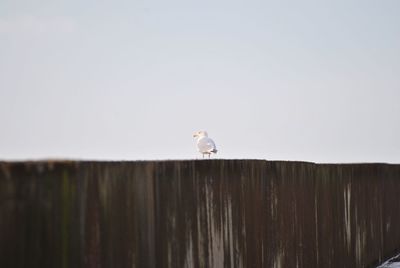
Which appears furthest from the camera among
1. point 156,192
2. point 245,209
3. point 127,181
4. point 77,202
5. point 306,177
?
point 306,177

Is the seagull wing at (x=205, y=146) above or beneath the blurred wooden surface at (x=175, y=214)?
above

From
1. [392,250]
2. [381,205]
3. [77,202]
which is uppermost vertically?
[77,202]

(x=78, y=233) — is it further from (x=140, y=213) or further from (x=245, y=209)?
(x=245, y=209)

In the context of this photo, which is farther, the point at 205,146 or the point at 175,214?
the point at 205,146

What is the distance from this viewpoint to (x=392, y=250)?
12.3 m

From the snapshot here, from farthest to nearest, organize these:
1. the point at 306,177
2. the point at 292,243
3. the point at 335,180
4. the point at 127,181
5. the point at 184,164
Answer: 1. the point at 335,180
2. the point at 306,177
3. the point at 292,243
4. the point at 184,164
5. the point at 127,181

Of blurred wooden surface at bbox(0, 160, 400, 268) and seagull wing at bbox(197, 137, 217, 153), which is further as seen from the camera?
seagull wing at bbox(197, 137, 217, 153)

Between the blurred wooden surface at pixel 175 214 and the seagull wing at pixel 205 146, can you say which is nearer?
the blurred wooden surface at pixel 175 214

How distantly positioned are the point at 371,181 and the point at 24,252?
8843 mm

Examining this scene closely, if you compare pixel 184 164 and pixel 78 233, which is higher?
pixel 184 164

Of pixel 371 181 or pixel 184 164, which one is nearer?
pixel 184 164

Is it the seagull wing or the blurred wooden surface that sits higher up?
the seagull wing

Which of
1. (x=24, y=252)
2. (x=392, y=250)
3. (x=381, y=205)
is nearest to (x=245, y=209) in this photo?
→ (x=24, y=252)

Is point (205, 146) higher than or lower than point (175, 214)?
higher
